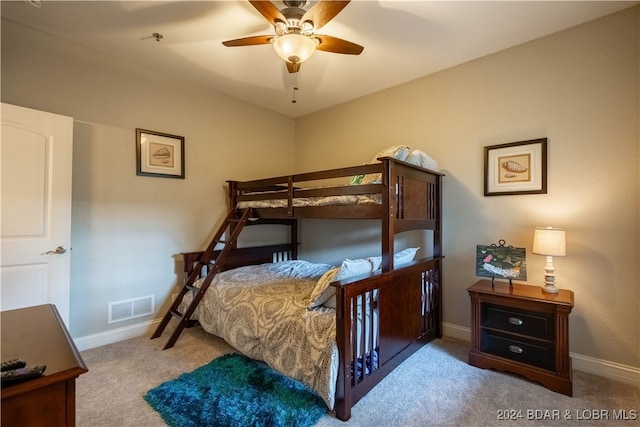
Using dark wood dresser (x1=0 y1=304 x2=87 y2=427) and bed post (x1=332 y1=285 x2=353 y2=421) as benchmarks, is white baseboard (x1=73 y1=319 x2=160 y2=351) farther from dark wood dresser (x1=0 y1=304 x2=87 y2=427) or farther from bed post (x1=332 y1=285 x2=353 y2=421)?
bed post (x1=332 y1=285 x2=353 y2=421)

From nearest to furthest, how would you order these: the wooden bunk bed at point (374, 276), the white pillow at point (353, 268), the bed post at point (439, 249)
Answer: the wooden bunk bed at point (374, 276) → the white pillow at point (353, 268) → the bed post at point (439, 249)

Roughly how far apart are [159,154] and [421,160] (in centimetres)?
257

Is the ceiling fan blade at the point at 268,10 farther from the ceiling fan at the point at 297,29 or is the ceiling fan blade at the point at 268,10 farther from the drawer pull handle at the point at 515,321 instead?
the drawer pull handle at the point at 515,321

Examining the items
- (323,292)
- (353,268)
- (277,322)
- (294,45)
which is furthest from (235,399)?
(294,45)

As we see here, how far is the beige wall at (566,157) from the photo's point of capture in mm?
2061

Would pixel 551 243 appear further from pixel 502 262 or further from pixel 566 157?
pixel 566 157

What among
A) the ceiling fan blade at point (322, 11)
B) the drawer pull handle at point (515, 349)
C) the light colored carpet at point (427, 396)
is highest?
the ceiling fan blade at point (322, 11)

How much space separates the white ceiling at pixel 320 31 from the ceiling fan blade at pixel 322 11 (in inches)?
17.4

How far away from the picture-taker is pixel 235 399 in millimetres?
1813

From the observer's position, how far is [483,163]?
266 centimetres

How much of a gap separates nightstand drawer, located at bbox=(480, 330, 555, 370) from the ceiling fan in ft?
7.80

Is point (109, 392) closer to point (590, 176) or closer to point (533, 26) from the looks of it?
point (590, 176)

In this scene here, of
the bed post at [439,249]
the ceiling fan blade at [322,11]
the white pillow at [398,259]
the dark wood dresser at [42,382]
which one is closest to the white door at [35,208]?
the dark wood dresser at [42,382]

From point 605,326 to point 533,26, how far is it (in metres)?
2.34
